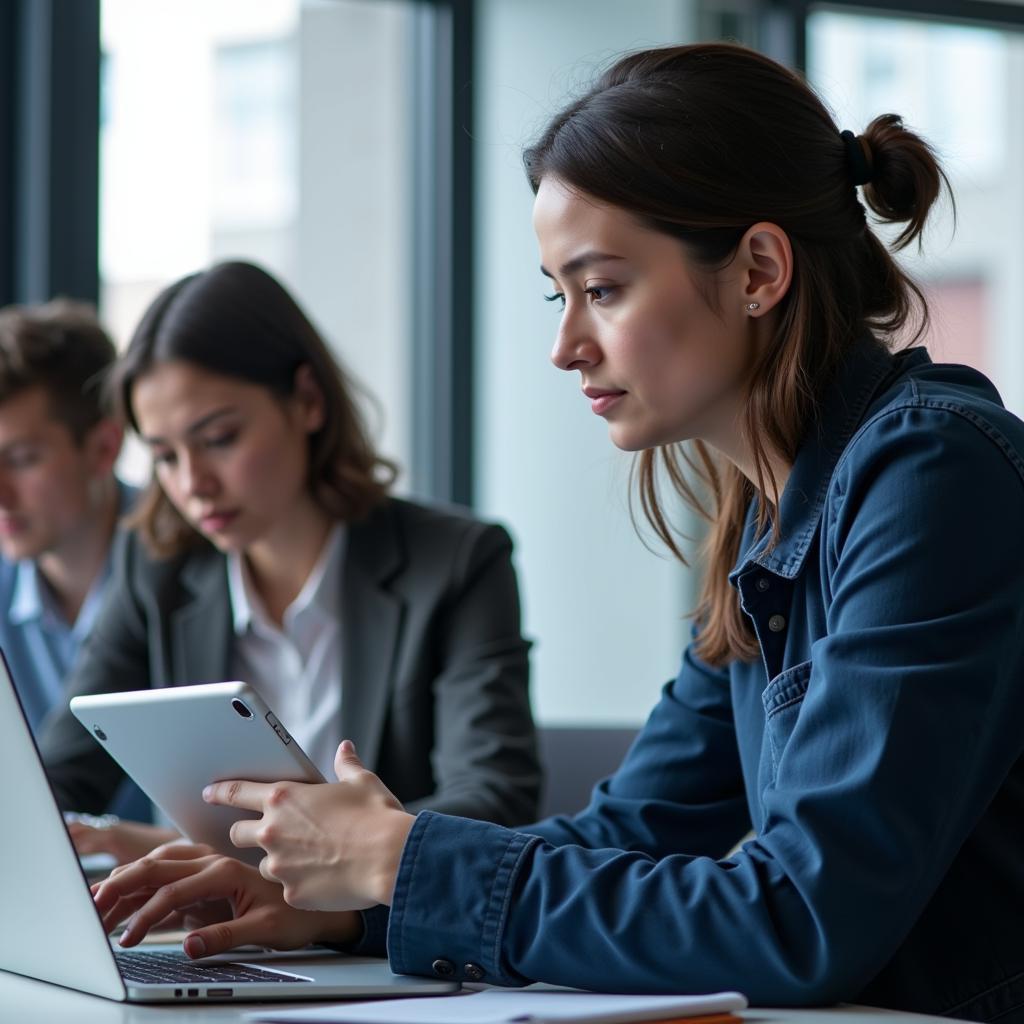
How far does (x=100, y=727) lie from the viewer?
4.09 ft

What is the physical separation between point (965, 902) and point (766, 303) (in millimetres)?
486

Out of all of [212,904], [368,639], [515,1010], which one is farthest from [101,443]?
[515,1010]

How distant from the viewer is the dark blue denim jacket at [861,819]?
3.16 ft

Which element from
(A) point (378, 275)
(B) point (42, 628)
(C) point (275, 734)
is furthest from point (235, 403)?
(A) point (378, 275)

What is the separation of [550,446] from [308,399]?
5.06 ft

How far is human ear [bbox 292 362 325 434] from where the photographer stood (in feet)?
7.24

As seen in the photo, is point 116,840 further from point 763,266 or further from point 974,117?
point 974,117

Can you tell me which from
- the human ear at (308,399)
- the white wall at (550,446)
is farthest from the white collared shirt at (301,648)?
the white wall at (550,446)

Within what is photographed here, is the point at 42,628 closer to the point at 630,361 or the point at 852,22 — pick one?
the point at 630,361

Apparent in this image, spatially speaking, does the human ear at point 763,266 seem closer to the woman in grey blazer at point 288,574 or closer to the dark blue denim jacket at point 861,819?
the dark blue denim jacket at point 861,819

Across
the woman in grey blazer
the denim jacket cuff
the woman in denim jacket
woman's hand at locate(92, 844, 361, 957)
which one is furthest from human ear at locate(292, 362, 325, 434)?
the denim jacket cuff

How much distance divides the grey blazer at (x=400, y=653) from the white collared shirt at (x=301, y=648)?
26mm

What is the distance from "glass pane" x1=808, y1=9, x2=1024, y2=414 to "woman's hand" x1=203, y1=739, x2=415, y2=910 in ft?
9.01

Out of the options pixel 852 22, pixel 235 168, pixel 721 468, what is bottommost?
pixel 721 468
